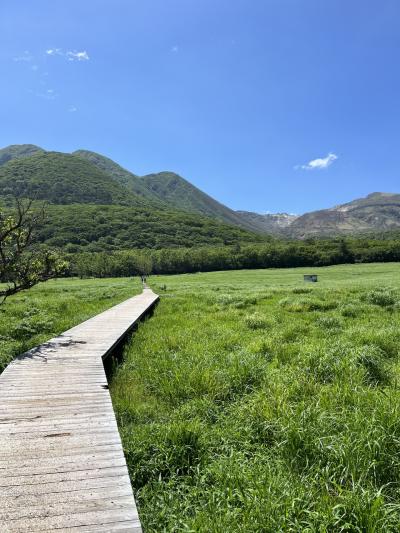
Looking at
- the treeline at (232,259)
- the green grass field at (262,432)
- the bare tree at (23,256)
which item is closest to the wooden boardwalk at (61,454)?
the green grass field at (262,432)

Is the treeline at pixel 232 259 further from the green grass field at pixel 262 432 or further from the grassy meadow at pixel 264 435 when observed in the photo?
the grassy meadow at pixel 264 435

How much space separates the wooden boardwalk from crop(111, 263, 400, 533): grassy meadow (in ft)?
1.65

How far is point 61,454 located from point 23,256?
372 inches

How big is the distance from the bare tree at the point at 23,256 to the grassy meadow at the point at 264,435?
426 cm

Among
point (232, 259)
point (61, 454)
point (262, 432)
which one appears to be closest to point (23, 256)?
point (61, 454)

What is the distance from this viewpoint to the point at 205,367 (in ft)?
32.2

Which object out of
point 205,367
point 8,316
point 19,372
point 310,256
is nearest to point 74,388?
point 19,372

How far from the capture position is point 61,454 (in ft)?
17.4

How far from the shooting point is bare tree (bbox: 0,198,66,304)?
12367 mm

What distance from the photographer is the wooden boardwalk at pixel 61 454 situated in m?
4.05

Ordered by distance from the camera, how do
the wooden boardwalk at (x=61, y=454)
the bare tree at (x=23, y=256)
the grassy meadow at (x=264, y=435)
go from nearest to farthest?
the wooden boardwalk at (x=61, y=454), the grassy meadow at (x=264, y=435), the bare tree at (x=23, y=256)

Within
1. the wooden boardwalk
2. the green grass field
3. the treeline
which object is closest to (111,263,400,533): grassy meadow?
the green grass field

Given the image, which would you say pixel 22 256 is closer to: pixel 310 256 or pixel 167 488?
pixel 167 488

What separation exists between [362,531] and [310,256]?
11781cm
